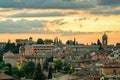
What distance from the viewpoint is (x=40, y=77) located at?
86.4m

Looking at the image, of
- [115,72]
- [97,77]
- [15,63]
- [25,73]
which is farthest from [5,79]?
[15,63]

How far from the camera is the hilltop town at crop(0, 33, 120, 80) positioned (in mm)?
58188

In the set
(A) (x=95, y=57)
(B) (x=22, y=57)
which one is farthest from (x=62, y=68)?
(B) (x=22, y=57)

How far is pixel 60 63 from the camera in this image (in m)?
119

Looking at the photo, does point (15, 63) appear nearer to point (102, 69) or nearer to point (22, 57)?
point (22, 57)

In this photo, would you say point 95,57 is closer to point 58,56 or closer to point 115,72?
point 58,56

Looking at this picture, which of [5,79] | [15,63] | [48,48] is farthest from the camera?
[48,48]

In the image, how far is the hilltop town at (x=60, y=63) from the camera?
58188 mm

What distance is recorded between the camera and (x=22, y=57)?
15012cm

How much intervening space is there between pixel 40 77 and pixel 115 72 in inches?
1220

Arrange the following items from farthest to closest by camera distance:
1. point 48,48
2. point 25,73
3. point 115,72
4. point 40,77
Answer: point 48,48 < point 25,73 < point 40,77 < point 115,72

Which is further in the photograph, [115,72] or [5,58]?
[5,58]

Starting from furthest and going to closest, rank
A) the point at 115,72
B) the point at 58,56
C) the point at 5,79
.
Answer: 1. the point at 58,56
2. the point at 115,72
3. the point at 5,79

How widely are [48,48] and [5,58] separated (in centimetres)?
2809
